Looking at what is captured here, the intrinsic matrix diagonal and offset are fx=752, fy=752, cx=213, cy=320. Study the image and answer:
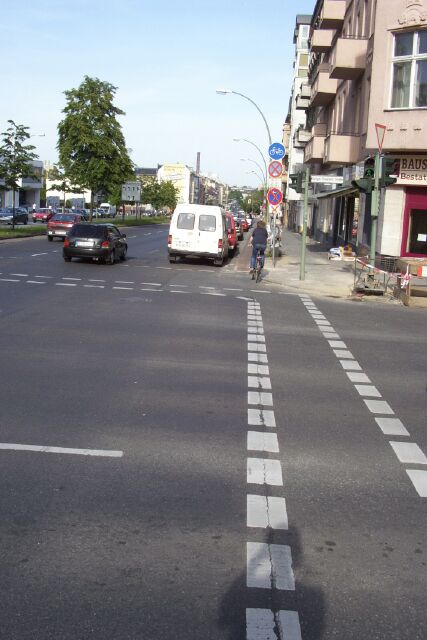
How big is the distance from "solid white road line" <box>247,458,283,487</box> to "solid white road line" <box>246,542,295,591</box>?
3.43 ft

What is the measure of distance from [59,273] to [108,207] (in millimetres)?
91280

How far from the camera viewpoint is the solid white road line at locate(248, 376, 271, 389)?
8.45 metres

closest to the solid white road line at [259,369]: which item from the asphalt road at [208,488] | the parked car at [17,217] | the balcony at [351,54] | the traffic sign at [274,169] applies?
the asphalt road at [208,488]

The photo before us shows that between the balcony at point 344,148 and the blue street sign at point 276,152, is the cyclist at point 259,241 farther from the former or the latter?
the balcony at point 344,148

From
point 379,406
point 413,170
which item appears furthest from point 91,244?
point 379,406

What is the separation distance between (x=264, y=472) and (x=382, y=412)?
2.38 meters

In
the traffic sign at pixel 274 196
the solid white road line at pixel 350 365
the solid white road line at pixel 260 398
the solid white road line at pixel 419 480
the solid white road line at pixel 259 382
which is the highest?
the traffic sign at pixel 274 196

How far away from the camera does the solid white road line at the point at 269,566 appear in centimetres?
389

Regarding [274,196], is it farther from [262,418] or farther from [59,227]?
[262,418]

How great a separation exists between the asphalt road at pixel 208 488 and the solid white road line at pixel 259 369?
0.09 ft

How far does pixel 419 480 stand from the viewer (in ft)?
18.2

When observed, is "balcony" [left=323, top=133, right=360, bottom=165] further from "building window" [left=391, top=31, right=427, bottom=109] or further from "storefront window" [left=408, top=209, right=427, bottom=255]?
"building window" [left=391, top=31, right=427, bottom=109]

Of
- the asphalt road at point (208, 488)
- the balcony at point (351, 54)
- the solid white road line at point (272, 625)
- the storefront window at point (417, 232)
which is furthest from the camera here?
the balcony at point (351, 54)

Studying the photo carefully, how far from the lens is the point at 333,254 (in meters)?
32.7
